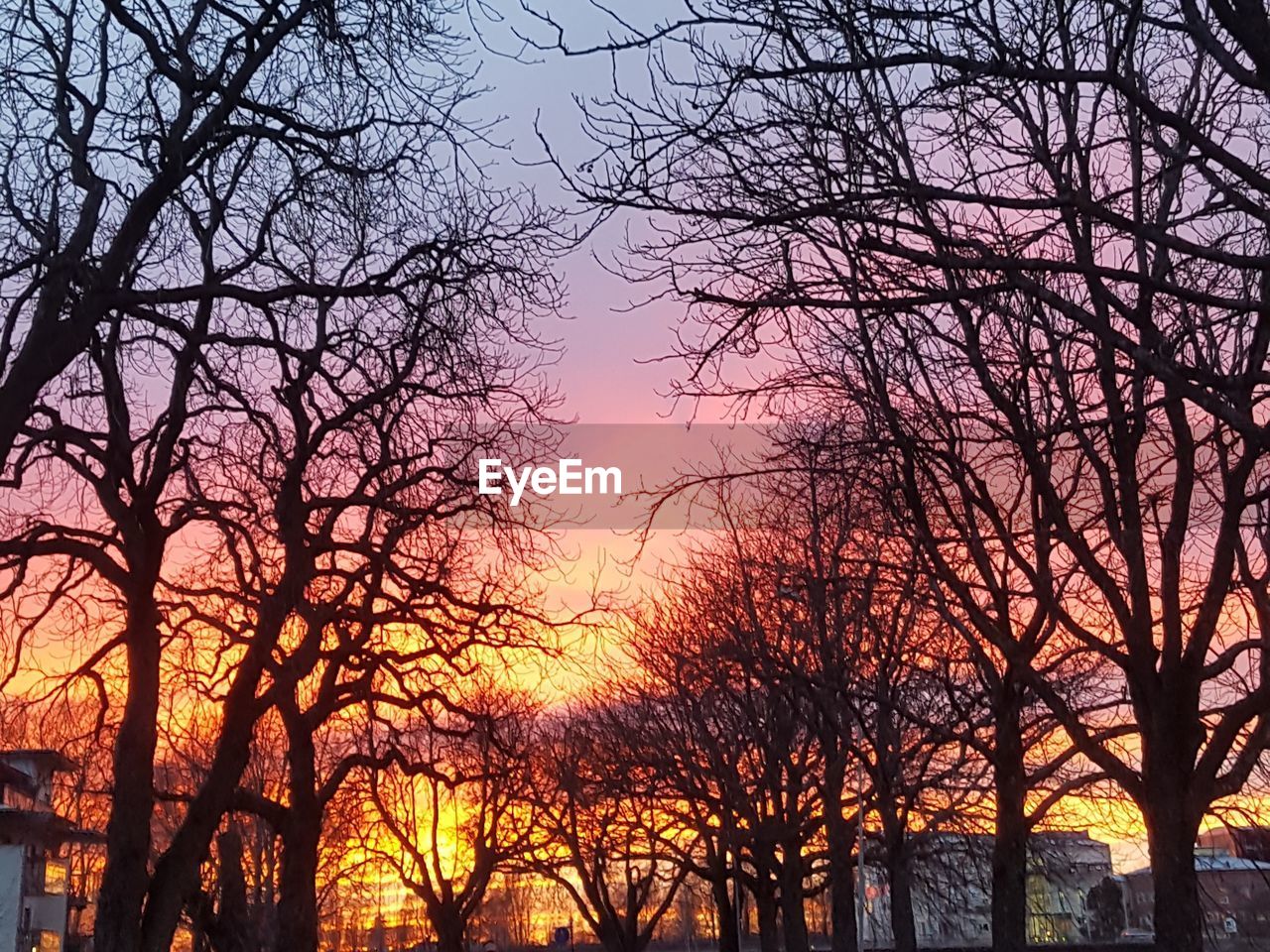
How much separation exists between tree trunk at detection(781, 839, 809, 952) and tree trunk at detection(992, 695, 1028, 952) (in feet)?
40.3

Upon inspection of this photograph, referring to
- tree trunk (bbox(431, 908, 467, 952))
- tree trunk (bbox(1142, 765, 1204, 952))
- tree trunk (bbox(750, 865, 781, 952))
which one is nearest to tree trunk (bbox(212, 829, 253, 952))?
tree trunk (bbox(750, 865, 781, 952))

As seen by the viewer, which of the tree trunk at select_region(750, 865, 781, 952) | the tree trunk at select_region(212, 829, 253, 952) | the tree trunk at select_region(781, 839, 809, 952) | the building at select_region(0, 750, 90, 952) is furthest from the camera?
the building at select_region(0, 750, 90, 952)

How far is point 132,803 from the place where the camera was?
12.9 meters

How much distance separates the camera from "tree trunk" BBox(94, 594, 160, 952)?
12781 mm

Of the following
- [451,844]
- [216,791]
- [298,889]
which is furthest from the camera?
[451,844]

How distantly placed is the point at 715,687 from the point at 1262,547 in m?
15.0

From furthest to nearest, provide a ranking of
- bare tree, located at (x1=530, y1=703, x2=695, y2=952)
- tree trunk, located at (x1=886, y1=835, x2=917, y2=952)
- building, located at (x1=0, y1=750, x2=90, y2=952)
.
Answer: building, located at (x1=0, y1=750, x2=90, y2=952)
bare tree, located at (x1=530, y1=703, x2=695, y2=952)
tree trunk, located at (x1=886, y1=835, x2=917, y2=952)

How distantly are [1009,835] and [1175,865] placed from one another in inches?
181

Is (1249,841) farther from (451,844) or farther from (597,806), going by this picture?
(451,844)

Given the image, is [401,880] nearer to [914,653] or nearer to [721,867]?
[721,867]

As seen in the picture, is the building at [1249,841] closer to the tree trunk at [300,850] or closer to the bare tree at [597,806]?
the tree trunk at [300,850]

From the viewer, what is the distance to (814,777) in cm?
2811

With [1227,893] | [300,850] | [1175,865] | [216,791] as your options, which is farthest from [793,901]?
[1175,865]

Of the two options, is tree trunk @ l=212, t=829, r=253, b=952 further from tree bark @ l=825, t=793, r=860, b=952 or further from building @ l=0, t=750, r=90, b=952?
building @ l=0, t=750, r=90, b=952
